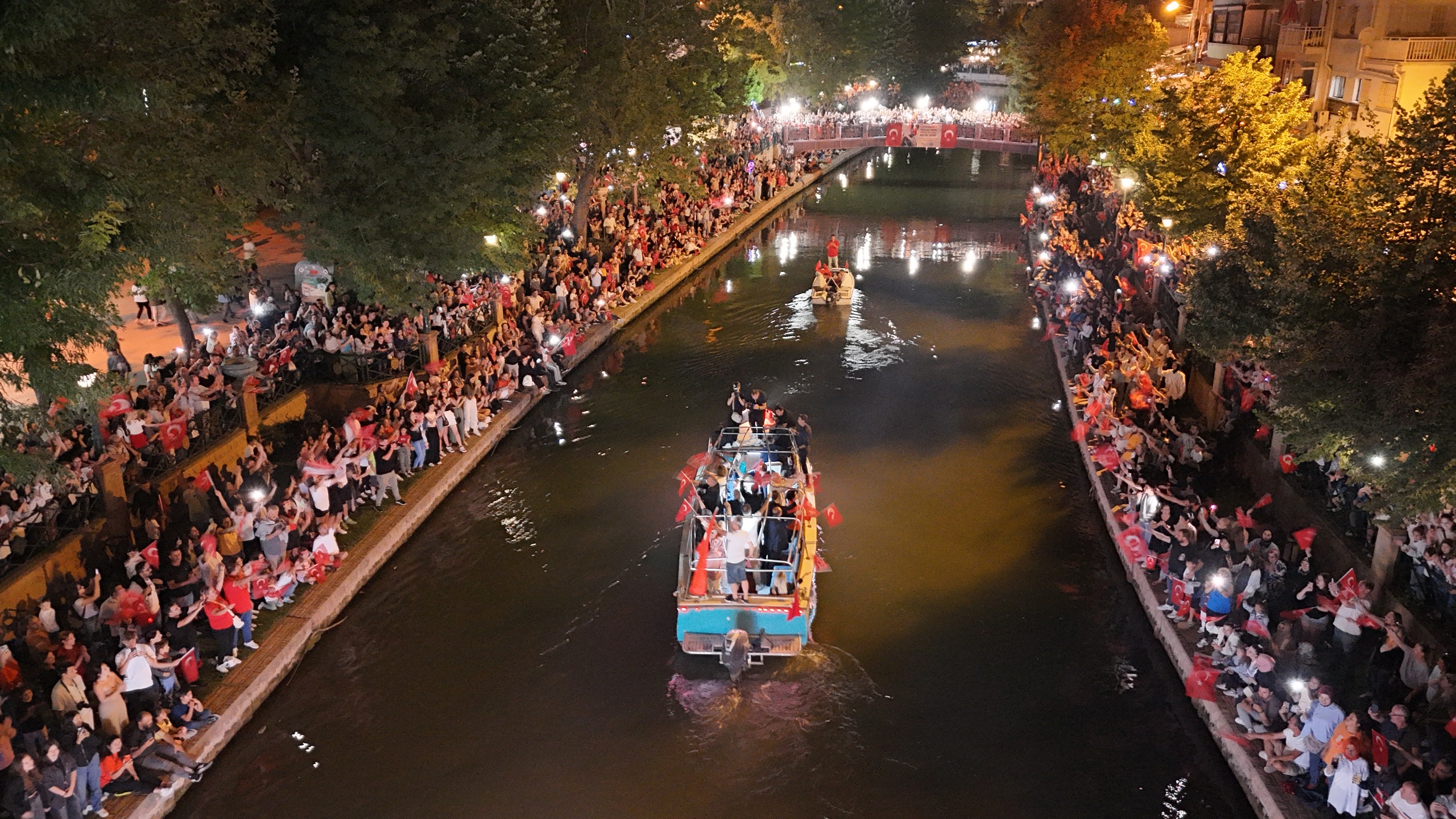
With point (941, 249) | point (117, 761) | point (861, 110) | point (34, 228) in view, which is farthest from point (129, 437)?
point (861, 110)

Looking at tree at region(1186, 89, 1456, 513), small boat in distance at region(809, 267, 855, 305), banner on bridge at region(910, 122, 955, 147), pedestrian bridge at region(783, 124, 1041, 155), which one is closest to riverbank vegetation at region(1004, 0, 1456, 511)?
tree at region(1186, 89, 1456, 513)

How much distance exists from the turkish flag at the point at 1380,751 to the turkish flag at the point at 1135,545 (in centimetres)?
566

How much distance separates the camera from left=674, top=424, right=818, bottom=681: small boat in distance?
1427cm

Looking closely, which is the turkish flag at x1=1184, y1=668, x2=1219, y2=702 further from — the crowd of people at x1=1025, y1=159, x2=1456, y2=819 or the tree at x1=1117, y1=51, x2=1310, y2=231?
the tree at x1=1117, y1=51, x2=1310, y2=231

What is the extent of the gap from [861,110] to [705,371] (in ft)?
190

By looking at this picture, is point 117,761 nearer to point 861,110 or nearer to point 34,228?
point 34,228

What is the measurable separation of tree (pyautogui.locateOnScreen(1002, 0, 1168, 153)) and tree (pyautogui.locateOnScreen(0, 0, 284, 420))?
118 ft

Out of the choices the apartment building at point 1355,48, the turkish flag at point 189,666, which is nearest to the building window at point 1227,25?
the apartment building at point 1355,48

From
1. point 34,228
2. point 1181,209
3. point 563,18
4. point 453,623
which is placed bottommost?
point 453,623

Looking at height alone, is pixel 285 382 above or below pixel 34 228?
below

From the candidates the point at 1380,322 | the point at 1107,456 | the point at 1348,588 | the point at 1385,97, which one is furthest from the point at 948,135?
the point at 1348,588

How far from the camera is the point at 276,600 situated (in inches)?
594

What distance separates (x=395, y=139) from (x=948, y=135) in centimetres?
5044

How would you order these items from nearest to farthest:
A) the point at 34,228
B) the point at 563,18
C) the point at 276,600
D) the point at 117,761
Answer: the point at 117,761 < the point at 34,228 < the point at 276,600 < the point at 563,18
